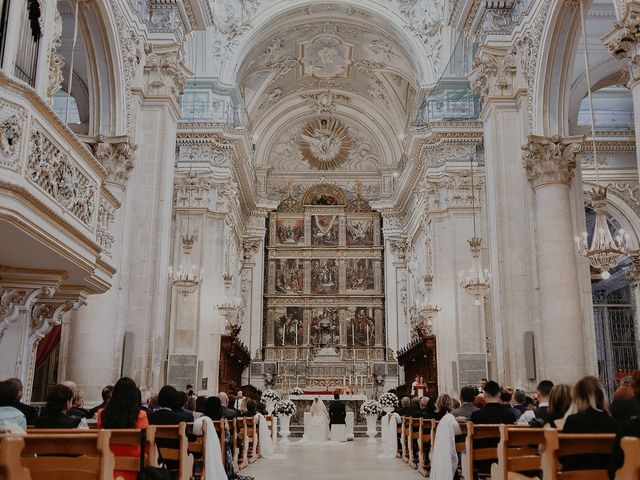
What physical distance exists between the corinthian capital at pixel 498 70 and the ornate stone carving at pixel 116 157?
260 inches

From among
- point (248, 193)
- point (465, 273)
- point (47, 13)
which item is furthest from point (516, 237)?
point (248, 193)

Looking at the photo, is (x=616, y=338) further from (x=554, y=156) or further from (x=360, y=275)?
(x=554, y=156)

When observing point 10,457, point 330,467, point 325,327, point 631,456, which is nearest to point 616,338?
point 325,327

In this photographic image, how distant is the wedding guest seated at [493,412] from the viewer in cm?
706

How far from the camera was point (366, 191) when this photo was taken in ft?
103

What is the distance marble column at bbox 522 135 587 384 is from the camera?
10.9 m

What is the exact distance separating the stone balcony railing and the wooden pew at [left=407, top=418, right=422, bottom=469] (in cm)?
567

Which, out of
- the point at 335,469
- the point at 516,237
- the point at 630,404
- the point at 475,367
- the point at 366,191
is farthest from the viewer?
the point at 366,191

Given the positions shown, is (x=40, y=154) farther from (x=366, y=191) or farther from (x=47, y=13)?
(x=366, y=191)

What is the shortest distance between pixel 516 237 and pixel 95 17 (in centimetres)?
793

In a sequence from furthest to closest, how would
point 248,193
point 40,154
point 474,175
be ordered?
point 248,193
point 474,175
point 40,154

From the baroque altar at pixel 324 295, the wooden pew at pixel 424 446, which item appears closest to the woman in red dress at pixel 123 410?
the wooden pew at pixel 424 446

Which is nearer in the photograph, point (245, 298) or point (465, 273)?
point (465, 273)

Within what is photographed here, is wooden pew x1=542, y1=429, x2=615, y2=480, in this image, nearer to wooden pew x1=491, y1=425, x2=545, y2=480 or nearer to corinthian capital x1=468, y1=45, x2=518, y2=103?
wooden pew x1=491, y1=425, x2=545, y2=480
